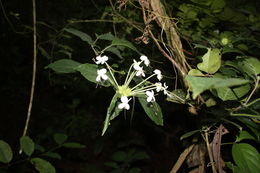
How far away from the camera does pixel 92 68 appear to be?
0.70 metres

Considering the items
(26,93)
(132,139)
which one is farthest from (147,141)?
(26,93)

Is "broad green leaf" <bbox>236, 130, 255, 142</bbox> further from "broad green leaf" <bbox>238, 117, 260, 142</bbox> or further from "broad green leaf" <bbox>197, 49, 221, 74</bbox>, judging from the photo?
"broad green leaf" <bbox>197, 49, 221, 74</bbox>

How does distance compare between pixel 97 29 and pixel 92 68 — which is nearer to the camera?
pixel 92 68

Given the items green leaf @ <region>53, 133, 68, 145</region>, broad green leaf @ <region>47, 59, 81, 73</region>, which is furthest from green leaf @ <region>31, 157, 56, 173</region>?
broad green leaf @ <region>47, 59, 81, 73</region>

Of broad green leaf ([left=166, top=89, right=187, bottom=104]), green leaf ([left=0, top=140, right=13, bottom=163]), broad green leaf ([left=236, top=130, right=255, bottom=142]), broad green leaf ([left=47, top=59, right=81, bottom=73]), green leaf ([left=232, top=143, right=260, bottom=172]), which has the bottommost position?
green leaf ([left=0, top=140, right=13, bottom=163])

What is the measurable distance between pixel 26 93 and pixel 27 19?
95cm

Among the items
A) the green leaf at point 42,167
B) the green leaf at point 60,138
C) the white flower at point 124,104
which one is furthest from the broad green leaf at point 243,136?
the green leaf at point 60,138

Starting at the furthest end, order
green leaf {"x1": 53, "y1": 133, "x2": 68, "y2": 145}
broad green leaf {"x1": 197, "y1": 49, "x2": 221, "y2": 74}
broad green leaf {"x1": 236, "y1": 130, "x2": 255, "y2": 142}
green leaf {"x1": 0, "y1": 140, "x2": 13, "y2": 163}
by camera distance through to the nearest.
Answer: green leaf {"x1": 53, "y1": 133, "x2": 68, "y2": 145}
green leaf {"x1": 0, "y1": 140, "x2": 13, "y2": 163}
broad green leaf {"x1": 236, "y1": 130, "x2": 255, "y2": 142}
broad green leaf {"x1": 197, "y1": 49, "x2": 221, "y2": 74}

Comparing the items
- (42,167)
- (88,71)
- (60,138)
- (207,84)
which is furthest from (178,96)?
(60,138)

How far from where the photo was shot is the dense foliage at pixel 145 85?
652 millimetres

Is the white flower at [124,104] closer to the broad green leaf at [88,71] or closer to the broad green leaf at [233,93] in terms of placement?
the broad green leaf at [88,71]

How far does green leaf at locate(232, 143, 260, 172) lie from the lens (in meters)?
0.63

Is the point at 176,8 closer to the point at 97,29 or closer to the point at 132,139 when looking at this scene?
the point at 97,29

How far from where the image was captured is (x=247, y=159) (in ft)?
2.09
